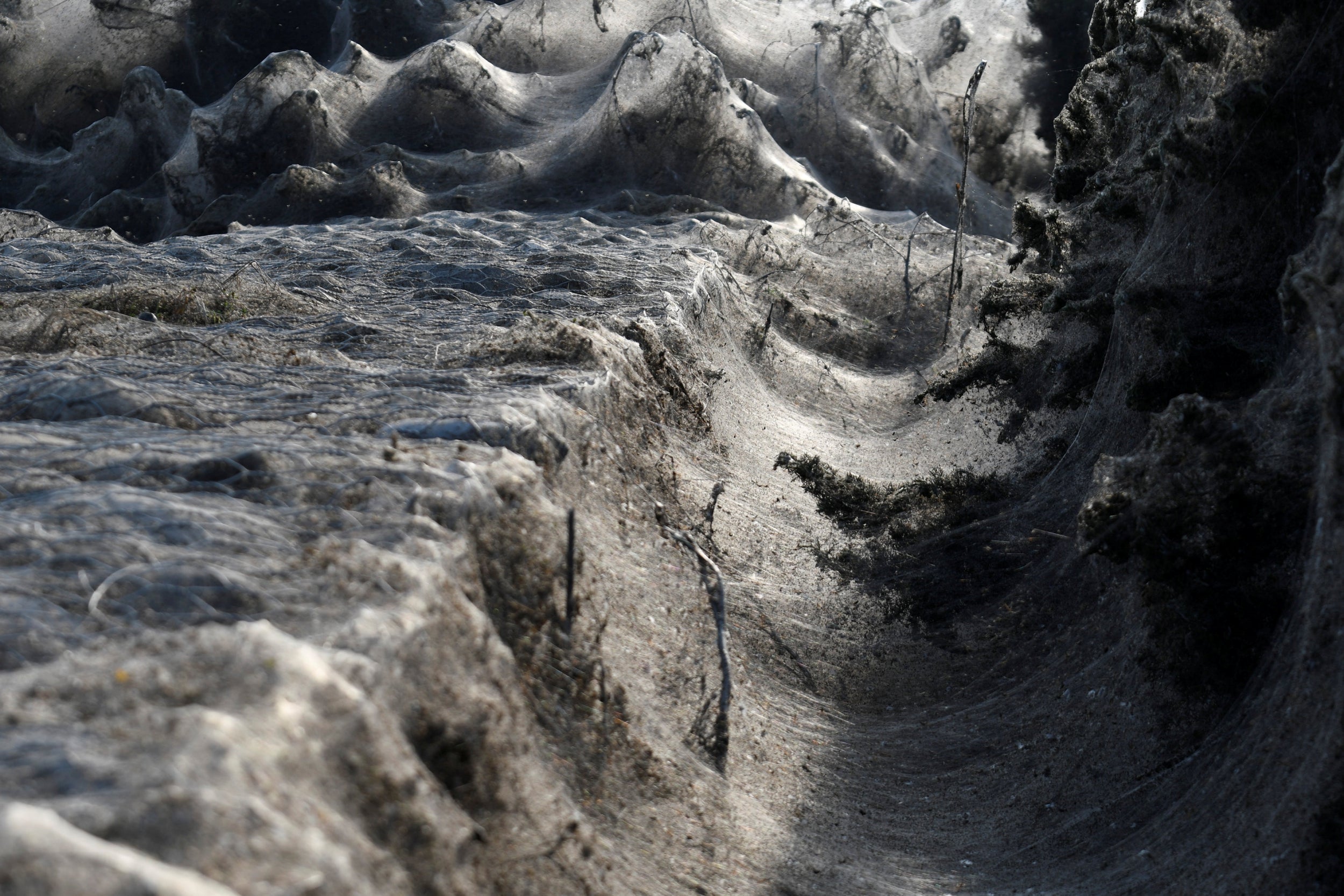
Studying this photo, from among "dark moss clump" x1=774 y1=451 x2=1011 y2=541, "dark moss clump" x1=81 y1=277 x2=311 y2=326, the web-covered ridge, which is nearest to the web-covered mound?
the web-covered ridge

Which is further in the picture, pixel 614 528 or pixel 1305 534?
pixel 614 528

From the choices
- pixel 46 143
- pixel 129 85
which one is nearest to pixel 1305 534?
pixel 129 85

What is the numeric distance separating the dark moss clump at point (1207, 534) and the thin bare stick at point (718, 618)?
2.14 metres

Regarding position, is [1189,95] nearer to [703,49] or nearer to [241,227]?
[703,49]

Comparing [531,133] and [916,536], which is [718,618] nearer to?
[916,536]

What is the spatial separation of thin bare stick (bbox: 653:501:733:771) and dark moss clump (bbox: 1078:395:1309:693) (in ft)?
7.03

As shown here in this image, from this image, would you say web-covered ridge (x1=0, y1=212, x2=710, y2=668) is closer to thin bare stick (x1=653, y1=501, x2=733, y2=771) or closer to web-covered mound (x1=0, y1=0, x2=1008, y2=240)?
thin bare stick (x1=653, y1=501, x2=733, y2=771)

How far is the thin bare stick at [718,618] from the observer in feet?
17.1

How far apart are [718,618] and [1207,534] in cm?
255

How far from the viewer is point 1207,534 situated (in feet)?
16.4

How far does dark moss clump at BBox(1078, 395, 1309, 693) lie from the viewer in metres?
4.80

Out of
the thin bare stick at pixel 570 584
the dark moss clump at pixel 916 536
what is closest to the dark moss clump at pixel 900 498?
the dark moss clump at pixel 916 536

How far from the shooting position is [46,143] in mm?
21969

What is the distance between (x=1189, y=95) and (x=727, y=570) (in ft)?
15.6
